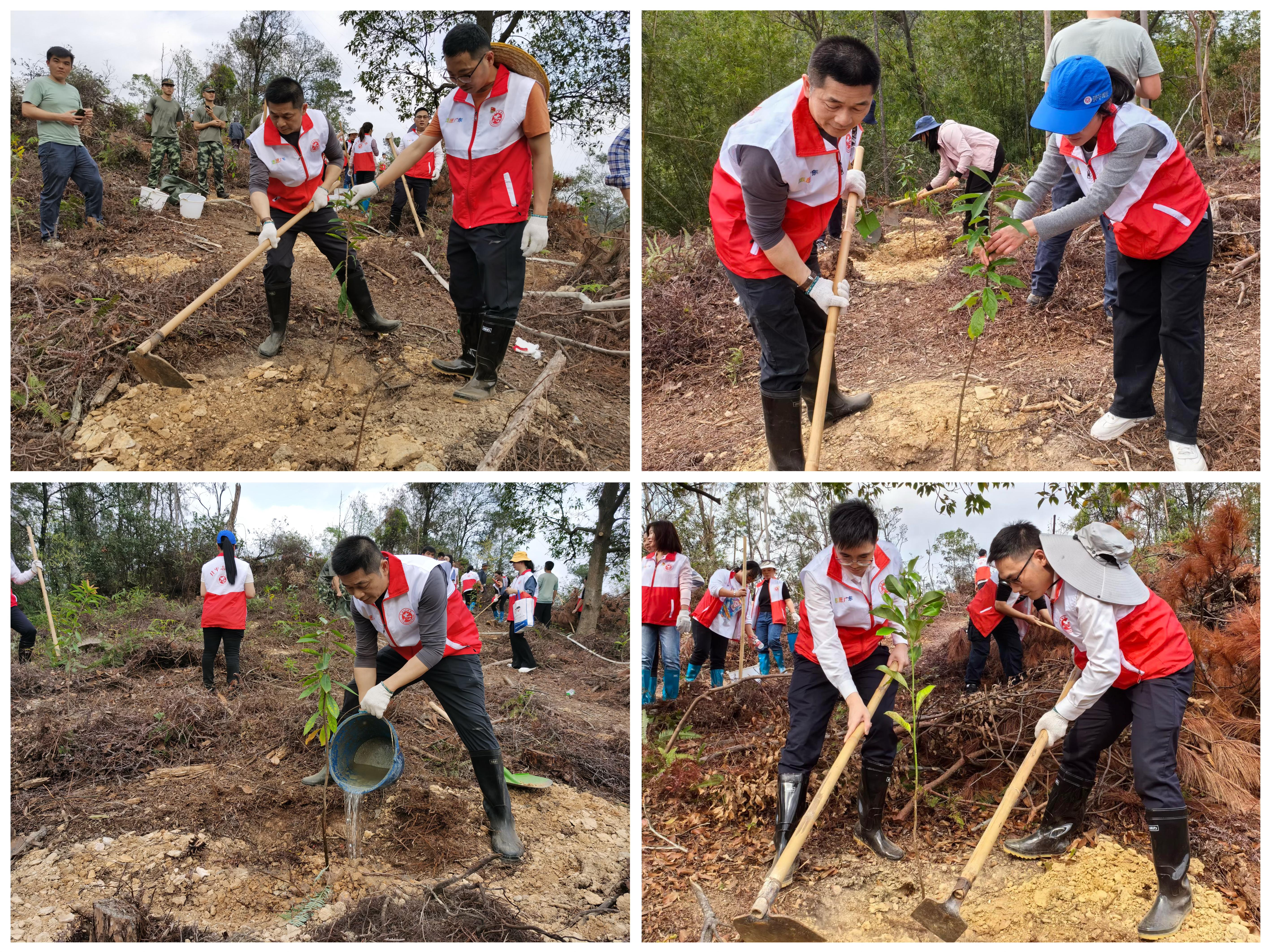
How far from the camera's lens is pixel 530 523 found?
9.09m

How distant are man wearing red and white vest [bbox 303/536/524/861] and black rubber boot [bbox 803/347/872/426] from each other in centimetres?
181

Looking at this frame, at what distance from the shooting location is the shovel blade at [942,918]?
2.52 meters

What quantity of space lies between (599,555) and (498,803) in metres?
5.54

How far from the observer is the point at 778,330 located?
3.02 meters

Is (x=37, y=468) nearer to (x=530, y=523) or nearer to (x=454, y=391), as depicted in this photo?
(x=454, y=391)

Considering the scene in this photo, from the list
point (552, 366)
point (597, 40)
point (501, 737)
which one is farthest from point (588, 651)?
point (597, 40)

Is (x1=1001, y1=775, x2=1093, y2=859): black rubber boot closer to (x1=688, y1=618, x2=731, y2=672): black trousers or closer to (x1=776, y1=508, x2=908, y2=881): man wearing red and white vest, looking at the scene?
(x1=776, y1=508, x2=908, y2=881): man wearing red and white vest

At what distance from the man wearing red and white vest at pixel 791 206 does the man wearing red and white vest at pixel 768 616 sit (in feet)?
10.1

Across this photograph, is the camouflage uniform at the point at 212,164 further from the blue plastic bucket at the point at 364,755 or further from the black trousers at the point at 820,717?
the black trousers at the point at 820,717

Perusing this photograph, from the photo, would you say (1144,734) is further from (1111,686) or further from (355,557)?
(355,557)

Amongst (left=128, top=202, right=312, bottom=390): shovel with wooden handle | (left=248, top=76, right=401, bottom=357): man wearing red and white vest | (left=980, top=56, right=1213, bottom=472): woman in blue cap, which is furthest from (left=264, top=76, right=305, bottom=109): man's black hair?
(left=980, top=56, right=1213, bottom=472): woman in blue cap

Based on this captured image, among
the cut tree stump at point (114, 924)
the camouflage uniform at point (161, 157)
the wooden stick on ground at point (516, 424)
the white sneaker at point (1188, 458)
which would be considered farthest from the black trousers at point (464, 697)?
the camouflage uniform at point (161, 157)

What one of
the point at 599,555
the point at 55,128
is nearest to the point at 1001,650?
the point at 599,555

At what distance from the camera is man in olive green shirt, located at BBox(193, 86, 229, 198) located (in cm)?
793
